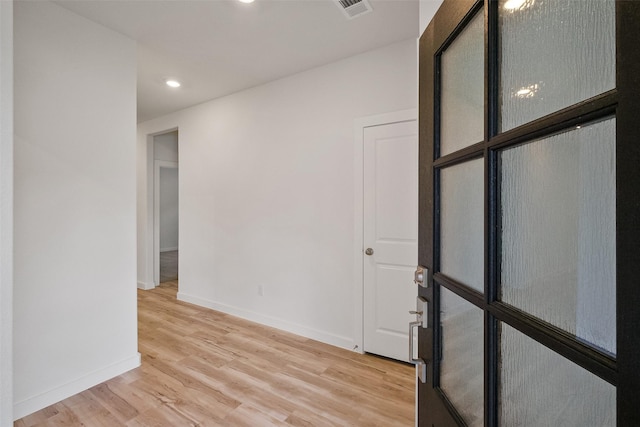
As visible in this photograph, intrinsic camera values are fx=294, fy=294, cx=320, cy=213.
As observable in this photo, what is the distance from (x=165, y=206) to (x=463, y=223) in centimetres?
895

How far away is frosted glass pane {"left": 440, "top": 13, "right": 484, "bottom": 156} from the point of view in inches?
28.9

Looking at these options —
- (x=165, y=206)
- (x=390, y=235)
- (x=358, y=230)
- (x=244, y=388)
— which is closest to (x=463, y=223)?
(x=390, y=235)

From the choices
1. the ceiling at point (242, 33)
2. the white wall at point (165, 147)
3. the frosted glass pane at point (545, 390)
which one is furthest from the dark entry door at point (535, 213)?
the white wall at point (165, 147)

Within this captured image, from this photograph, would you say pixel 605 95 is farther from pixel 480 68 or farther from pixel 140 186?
pixel 140 186

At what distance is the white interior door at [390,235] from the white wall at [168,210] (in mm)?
7020

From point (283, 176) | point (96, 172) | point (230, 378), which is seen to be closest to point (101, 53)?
point (96, 172)

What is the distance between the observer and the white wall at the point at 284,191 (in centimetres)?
274

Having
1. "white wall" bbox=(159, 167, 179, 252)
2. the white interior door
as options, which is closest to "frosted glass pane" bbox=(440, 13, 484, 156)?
the white interior door

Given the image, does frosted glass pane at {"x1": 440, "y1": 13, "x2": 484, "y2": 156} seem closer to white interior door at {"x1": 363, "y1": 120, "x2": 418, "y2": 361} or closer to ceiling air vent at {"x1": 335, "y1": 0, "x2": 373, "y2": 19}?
ceiling air vent at {"x1": 335, "y1": 0, "x2": 373, "y2": 19}

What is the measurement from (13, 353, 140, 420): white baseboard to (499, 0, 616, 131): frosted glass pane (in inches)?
115

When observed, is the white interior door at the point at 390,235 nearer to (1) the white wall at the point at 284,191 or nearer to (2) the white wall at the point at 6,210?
(1) the white wall at the point at 284,191

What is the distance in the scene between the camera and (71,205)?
2.09m

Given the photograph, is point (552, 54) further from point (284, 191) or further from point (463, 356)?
point (284, 191)

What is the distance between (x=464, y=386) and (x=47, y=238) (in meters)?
2.53
